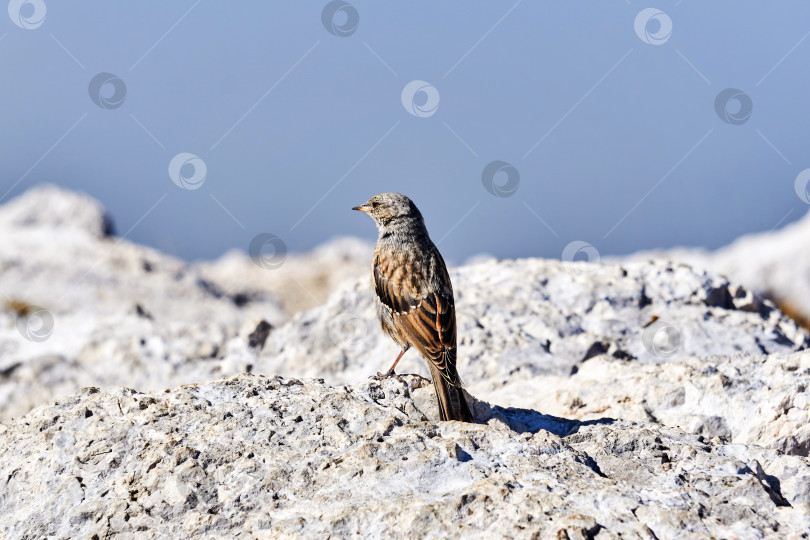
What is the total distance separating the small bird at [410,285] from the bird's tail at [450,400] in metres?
0.15

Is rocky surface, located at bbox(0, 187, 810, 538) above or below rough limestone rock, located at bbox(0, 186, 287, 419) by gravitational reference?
above

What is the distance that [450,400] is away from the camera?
526 cm

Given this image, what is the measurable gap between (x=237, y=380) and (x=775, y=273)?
1058 centimetres

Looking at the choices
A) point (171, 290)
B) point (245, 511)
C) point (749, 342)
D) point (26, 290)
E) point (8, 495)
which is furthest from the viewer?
point (171, 290)

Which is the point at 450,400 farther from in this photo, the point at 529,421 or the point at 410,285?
the point at 410,285

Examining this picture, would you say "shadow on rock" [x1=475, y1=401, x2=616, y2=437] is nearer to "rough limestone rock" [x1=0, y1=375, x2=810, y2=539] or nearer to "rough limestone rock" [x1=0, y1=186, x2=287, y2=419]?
"rough limestone rock" [x1=0, y1=375, x2=810, y2=539]

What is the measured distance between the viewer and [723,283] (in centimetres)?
932

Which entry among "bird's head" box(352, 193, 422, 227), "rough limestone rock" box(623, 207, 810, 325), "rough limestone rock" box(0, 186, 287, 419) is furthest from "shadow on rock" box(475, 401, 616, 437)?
"rough limestone rock" box(623, 207, 810, 325)

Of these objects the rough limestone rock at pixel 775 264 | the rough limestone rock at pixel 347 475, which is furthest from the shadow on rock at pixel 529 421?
the rough limestone rock at pixel 775 264

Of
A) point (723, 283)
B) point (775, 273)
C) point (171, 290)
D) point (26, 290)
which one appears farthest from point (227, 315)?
point (775, 273)

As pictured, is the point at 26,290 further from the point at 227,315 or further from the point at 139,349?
the point at 139,349

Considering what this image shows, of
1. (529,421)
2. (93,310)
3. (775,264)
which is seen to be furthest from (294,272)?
(529,421)

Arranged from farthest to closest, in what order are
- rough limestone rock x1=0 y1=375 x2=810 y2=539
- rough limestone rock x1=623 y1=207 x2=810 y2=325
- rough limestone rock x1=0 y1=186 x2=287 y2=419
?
rough limestone rock x1=623 y1=207 x2=810 y2=325
rough limestone rock x1=0 y1=186 x2=287 y2=419
rough limestone rock x1=0 y1=375 x2=810 y2=539

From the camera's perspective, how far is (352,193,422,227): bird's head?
7.72 m
